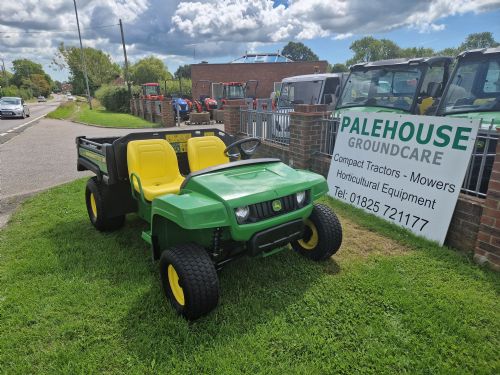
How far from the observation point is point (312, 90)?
870 cm

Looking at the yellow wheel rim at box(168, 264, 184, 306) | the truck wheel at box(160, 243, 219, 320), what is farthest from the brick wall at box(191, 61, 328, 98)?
the truck wheel at box(160, 243, 219, 320)

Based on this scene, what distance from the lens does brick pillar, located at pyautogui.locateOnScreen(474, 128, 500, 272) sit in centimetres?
308

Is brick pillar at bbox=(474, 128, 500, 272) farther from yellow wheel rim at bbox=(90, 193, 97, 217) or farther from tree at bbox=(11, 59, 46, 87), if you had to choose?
tree at bbox=(11, 59, 46, 87)

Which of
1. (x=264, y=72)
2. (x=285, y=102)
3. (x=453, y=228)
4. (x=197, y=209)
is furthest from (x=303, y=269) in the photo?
(x=264, y=72)

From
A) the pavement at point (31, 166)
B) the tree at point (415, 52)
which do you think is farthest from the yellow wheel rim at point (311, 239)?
the tree at point (415, 52)

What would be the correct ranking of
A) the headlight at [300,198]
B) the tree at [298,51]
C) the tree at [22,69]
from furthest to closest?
the tree at [298,51]
the tree at [22,69]
the headlight at [300,198]

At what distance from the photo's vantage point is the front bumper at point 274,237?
8.21 feet

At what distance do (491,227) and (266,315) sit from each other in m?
2.31

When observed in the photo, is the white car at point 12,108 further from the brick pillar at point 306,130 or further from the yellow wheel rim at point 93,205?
the brick pillar at point 306,130

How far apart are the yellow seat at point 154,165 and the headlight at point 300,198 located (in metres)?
1.28

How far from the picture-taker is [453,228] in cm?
357

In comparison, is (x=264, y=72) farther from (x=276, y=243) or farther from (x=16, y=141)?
(x=276, y=243)

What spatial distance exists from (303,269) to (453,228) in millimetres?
1742

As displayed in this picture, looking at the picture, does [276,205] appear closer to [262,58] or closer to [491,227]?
[491,227]
